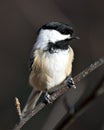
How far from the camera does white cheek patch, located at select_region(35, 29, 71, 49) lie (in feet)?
7.18

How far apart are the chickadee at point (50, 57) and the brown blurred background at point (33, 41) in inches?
42.1

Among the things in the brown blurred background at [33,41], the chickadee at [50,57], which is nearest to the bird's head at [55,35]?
the chickadee at [50,57]

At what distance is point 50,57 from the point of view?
2262 millimetres

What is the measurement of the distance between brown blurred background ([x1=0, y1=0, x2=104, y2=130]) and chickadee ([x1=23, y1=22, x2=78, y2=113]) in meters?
1.07

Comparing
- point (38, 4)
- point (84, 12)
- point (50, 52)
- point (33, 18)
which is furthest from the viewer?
point (84, 12)

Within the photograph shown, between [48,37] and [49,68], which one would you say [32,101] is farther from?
[48,37]

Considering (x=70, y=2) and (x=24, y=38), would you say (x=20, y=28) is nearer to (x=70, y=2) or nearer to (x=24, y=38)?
(x=24, y=38)

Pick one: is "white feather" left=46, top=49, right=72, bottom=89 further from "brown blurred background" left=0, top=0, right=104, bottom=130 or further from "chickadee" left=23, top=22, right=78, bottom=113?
"brown blurred background" left=0, top=0, right=104, bottom=130

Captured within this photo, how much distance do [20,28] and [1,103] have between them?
2.46 ft

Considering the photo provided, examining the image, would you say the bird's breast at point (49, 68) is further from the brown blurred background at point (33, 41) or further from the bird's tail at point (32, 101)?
the brown blurred background at point (33, 41)

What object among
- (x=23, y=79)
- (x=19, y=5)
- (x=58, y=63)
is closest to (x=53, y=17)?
(x=19, y=5)

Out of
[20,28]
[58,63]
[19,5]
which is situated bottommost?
[20,28]

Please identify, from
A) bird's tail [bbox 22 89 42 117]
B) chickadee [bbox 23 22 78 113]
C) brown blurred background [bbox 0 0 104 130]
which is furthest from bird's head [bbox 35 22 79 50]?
brown blurred background [bbox 0 0 104 130]

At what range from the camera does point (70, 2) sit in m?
4.26
